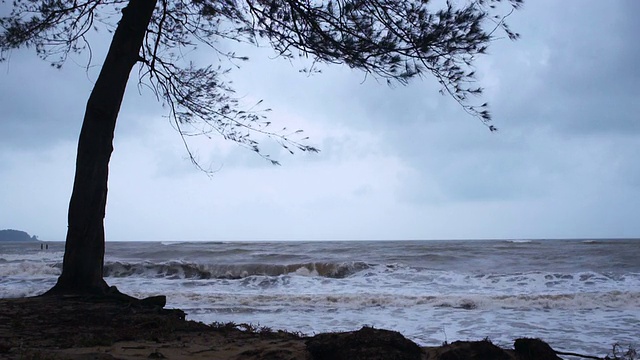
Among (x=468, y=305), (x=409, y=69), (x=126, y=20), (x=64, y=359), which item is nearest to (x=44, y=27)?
(x=126, y=20)

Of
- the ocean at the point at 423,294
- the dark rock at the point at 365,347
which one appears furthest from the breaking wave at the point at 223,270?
the dark rock at the point at 365,347

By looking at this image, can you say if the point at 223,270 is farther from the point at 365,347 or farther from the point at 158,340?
the point at 365,347

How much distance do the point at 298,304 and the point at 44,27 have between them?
6132mm

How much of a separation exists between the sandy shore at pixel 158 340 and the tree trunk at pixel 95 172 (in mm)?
394

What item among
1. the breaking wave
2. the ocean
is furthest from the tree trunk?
the breaking wave

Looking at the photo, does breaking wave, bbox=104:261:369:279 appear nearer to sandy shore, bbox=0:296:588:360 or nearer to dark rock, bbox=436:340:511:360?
sandy shore, bbox=0:296:588:360

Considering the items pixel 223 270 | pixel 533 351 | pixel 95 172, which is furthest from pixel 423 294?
pixel 223 270

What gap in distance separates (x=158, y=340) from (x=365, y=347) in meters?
1.68

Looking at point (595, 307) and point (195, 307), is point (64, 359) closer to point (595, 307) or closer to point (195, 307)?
point (195, 307)

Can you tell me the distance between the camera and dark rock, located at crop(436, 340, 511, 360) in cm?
264

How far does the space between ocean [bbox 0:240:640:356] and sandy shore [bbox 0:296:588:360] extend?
2.72 metres

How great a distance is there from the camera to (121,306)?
4582mm

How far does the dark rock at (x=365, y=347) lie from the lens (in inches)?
98.2

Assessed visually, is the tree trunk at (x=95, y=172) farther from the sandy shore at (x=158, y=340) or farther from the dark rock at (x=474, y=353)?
the dark rock at (x=474, y=353)
